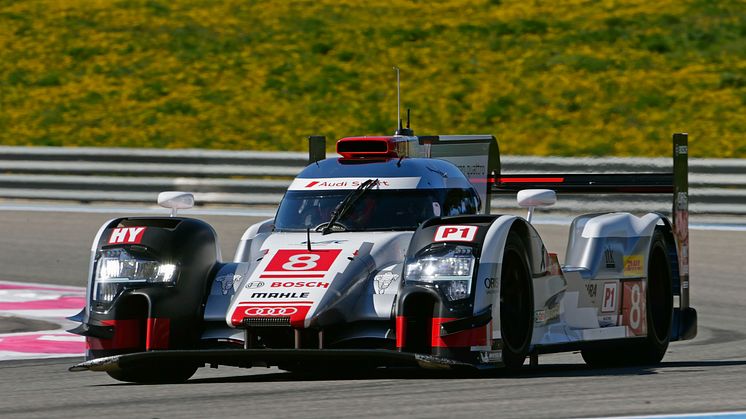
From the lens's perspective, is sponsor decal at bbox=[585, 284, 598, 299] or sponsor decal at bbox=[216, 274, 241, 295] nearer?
sponsor decal at bbox=[216, 274, 241, 295]

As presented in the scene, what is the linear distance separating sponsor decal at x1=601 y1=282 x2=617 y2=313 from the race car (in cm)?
1

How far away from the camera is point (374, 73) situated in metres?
26.4

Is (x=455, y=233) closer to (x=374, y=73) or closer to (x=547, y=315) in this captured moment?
(x=547, y=315)

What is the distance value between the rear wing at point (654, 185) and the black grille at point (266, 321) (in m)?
3.65

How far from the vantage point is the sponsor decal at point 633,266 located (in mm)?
10016

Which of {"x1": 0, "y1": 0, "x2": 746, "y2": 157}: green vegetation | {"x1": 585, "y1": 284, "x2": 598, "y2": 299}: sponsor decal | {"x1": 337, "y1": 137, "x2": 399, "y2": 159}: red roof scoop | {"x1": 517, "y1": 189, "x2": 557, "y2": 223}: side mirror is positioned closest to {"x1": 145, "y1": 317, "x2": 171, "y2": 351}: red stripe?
{"x1": 337, "y1": 137, "x2": 399, "y2": 159}: red roof scoop

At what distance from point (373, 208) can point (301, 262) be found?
3.21 ft

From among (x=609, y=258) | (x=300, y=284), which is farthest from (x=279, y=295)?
(x=609, y=258)

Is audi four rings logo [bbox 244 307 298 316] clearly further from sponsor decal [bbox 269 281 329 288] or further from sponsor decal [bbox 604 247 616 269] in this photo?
sponsor decal [bbox 604 247 616 269]

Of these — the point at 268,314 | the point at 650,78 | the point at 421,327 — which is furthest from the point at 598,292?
the point at 650,78

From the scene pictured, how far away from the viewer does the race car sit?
8.00 metres

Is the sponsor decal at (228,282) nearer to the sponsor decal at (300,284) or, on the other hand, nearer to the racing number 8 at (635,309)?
the sponsor decal at (300,284)

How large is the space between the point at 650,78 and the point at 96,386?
1802 cm

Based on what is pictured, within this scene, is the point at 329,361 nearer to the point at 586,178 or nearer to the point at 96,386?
the point at 96,386
